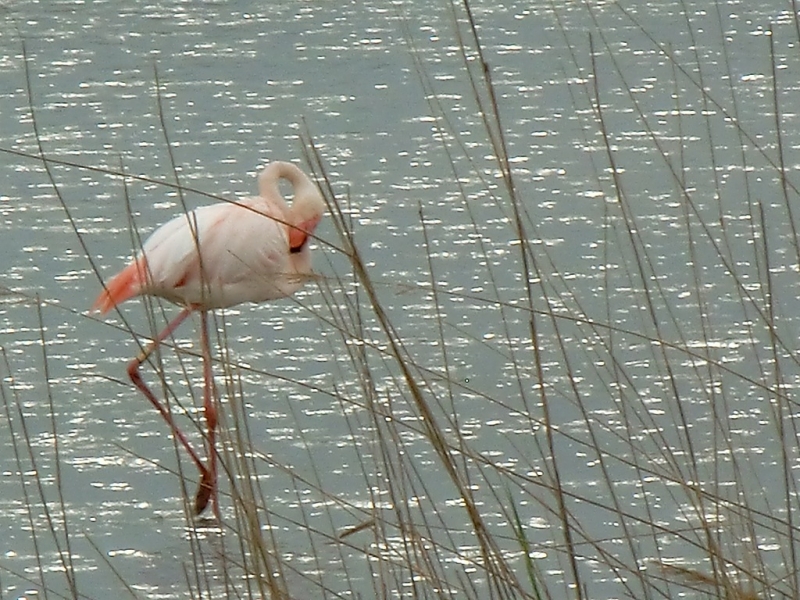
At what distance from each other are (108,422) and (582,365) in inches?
27.8

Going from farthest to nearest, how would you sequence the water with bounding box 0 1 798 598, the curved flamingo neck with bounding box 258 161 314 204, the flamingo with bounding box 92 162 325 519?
the curved flamingo neck with bounding box 258 161 314 204 < the flamingo with bounding box 92 162 325 519 < the water with bounding box 0 1 798 598

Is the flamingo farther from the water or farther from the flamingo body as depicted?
the water

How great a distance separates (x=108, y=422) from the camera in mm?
2662

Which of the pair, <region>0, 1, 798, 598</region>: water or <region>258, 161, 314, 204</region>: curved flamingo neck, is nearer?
<region>0, 1, 798, 598</region>: water

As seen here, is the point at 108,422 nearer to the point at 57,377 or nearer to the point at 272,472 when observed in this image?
the point at 57,377

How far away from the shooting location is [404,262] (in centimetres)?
329

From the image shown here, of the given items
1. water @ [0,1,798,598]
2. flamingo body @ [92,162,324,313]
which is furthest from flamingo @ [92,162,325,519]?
water @ [0,1,798,598]

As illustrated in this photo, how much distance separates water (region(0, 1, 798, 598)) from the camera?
6.35ft

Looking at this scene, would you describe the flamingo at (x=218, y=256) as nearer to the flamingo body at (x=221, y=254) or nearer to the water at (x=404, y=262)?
the flamingo body at (x=221, y=254)

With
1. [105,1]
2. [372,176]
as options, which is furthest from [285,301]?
[105,1]

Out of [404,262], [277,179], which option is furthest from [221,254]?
[404,262]

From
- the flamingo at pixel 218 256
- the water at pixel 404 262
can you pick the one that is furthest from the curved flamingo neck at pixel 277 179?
the water at pixel 404 262

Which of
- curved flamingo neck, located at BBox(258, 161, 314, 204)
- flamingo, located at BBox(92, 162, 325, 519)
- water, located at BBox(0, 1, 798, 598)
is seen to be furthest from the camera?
curved flamingo neck, located at BBox(258, 161, 314, 204)

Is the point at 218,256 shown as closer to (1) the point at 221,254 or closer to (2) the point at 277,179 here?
(1) the point at 221,254
